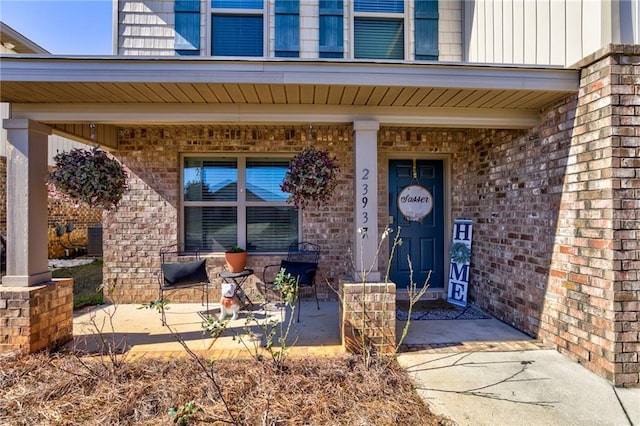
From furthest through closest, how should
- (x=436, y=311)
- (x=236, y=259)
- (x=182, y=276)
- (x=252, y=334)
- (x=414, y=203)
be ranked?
1. (x=414, y=203)
2. (x=236, y=259)
3. (x=436, y=311)
4. (x=182, y=276)
5. (x=252, y=334)

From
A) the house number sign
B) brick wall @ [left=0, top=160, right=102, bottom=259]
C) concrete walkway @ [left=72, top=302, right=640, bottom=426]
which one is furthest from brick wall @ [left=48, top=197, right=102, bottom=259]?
the house number sign

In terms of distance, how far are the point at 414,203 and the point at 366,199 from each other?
75.8 inches

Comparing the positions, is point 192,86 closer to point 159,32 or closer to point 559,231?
point 159,32

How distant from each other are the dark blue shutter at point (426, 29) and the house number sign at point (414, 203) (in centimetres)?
178

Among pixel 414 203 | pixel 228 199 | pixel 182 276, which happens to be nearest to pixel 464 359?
pixel 414 203

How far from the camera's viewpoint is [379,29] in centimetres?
460

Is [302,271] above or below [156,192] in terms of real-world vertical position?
below

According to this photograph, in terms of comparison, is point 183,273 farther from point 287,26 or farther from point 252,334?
point 287,26

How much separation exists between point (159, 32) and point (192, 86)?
2353mm

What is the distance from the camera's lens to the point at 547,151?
3.19 metres

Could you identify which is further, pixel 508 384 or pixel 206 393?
pixel 508 384

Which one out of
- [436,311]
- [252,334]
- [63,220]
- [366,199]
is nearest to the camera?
[252,334]

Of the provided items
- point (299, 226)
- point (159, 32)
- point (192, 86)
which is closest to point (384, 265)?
point (299, 226)

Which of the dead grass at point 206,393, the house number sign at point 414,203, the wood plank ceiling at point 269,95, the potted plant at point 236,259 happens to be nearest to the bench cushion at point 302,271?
the potted plant at point 236,259
